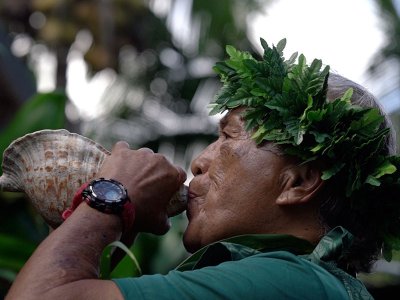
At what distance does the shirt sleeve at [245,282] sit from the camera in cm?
240

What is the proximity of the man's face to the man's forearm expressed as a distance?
0.31 meters

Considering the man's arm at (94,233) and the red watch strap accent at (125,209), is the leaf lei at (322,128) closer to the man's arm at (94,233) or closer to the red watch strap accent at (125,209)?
the man's arm at (94,233)

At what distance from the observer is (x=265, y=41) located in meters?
3.02

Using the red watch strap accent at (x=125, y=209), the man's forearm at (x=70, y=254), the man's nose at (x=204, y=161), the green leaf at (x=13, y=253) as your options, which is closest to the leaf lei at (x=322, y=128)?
the man's nose at (x=204, y=161)

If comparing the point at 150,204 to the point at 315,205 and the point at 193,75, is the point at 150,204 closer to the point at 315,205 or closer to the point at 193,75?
the point at 315,205

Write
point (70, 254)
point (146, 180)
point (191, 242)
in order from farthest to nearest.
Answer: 1. point (191, 242)
2. point (146, 180)
3. point (70, 254)

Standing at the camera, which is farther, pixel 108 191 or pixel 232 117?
pixel 232 117

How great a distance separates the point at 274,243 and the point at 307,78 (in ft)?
1.62

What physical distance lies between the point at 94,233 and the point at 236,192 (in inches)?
17.9

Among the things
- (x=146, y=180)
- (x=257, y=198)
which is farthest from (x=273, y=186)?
(x=146, y=180)

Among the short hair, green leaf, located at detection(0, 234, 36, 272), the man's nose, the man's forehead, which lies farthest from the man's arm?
green leaf, located at detection(0, 234, 36, 272)

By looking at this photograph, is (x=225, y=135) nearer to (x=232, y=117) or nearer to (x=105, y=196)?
(x=232, y=117)

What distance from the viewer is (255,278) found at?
2.44 metres

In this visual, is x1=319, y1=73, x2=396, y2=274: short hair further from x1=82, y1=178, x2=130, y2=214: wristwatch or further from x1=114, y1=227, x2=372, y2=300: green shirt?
x1=82, y1=178, x2=130, y2=214: wristwatch
